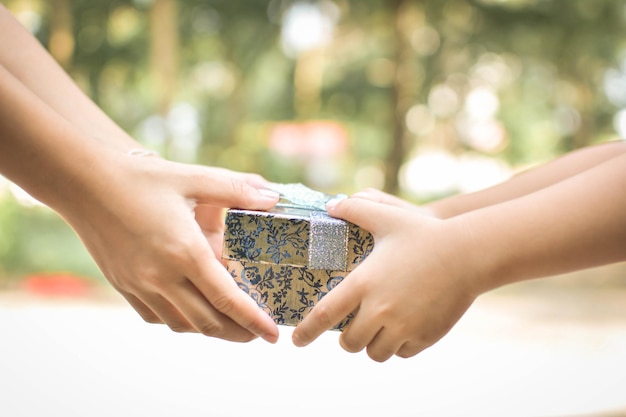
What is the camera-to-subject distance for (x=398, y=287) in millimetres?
685

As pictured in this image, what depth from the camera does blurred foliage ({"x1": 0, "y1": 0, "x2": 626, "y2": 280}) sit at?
4.21 meters

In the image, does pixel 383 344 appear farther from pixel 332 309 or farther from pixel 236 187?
pixel 236 187

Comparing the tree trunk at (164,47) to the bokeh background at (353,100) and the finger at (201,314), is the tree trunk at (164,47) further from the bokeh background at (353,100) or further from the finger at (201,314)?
the finger at (201,314)

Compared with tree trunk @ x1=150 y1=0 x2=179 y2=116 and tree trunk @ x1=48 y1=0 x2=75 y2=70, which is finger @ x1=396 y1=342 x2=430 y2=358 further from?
tree trunk @ x1=48 y1=0 x2=75 y2=70

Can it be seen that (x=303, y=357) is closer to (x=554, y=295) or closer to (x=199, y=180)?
(x=199, y=180)

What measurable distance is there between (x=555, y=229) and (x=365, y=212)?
8.2 inches

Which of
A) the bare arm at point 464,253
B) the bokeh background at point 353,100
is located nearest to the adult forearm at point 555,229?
the bare arm at point 464,253

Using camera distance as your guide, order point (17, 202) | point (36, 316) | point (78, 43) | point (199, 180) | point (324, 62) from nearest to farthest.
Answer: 1. point (199, 180)
2. point (36, 316)
3. point (17, 202)
4. point (78, 43)
5. point (324, 62)

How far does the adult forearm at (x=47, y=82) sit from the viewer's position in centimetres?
86

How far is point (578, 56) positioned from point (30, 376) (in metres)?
4.37

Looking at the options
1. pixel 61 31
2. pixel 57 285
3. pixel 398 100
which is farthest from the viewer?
pixel 398 100

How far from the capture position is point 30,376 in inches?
79.4

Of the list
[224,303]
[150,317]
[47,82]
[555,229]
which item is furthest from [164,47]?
[555,229]

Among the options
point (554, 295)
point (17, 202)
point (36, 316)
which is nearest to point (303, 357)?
point (36, 316)
